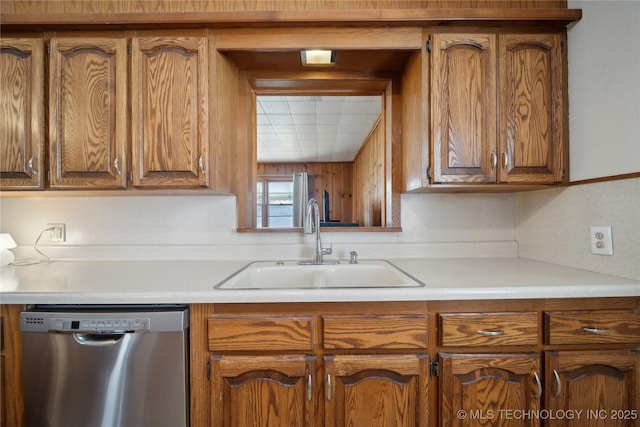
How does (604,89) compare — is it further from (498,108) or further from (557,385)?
(557,385)

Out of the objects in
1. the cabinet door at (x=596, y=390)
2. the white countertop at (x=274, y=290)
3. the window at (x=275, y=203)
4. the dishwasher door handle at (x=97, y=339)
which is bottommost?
the cabinet door at (x=596, y=390)

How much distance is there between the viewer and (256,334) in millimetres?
995

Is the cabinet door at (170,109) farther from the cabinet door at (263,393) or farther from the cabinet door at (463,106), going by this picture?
the cabinet door at (463,106)

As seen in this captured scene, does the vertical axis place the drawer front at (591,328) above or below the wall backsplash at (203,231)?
below

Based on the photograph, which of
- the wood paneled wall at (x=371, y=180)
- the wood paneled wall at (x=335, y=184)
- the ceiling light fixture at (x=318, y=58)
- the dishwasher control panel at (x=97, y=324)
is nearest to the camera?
the dishwasher control panel at (x=97, y=324)

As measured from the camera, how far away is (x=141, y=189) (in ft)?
4.33

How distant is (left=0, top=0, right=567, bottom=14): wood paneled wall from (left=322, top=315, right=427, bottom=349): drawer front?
4.89 feet

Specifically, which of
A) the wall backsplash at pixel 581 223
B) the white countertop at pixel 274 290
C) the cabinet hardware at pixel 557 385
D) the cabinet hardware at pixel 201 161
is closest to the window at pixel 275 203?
the cabinet hardware at pixel 201 161

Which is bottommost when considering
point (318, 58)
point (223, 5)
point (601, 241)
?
point (601, 241)

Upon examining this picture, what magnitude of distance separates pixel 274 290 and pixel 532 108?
4.43 ft

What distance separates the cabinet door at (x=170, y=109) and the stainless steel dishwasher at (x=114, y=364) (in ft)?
1.94

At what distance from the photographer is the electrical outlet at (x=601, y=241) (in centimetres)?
115

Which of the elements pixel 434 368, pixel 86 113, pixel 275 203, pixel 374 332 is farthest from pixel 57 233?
pixel 434 368

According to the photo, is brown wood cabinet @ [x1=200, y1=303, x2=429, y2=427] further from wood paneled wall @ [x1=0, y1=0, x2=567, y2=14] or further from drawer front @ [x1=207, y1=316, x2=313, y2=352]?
wood paneled wall @ [x1=0, y1=0, x2=567, y2=14]
